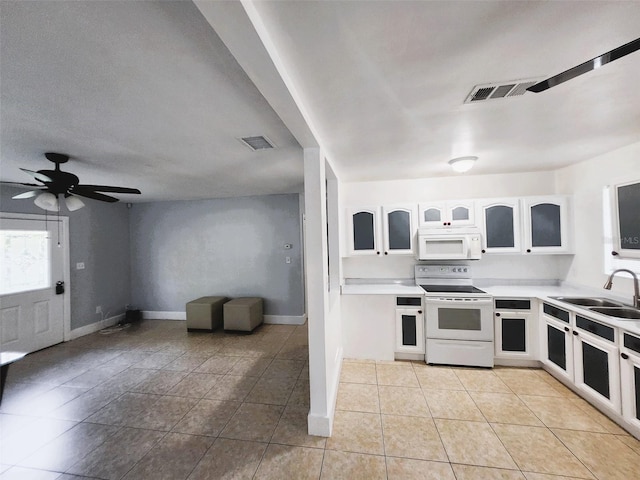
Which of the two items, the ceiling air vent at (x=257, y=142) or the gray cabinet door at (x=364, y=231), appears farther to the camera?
the gray cabinet door at (x=364, y=231)

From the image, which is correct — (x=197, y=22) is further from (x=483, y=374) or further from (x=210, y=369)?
(x=483, y=374)

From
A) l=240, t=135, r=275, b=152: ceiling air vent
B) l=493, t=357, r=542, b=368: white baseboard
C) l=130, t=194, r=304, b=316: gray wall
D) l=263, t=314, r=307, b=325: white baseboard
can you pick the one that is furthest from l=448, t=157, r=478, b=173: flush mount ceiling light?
l=263, t=314, r=307, b=325: white baseboard

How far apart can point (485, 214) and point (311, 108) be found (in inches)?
108

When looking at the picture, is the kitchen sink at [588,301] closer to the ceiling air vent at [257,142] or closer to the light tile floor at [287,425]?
the light tile floor at [287,425]

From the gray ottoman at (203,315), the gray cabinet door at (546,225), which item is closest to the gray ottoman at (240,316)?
the gray ottoman at (203,315)

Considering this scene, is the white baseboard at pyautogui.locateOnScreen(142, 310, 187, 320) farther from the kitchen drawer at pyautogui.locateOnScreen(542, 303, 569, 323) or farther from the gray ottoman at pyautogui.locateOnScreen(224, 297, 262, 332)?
the kitchen drawer at pyautogui.locateOnScreen(542, 303, 569, 323)

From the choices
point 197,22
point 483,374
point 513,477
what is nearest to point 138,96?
point 197,22

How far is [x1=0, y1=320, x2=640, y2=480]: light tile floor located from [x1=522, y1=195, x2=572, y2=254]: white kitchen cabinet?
151 centimetres

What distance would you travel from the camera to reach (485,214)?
3.20 meters

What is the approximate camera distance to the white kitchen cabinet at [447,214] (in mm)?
3217

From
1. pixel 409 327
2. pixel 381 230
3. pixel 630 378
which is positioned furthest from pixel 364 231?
pixel 630 378

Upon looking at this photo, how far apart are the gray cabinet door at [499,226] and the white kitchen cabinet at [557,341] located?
0.81m

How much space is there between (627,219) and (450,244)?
1.53 meters

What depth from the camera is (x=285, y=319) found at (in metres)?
4.74
